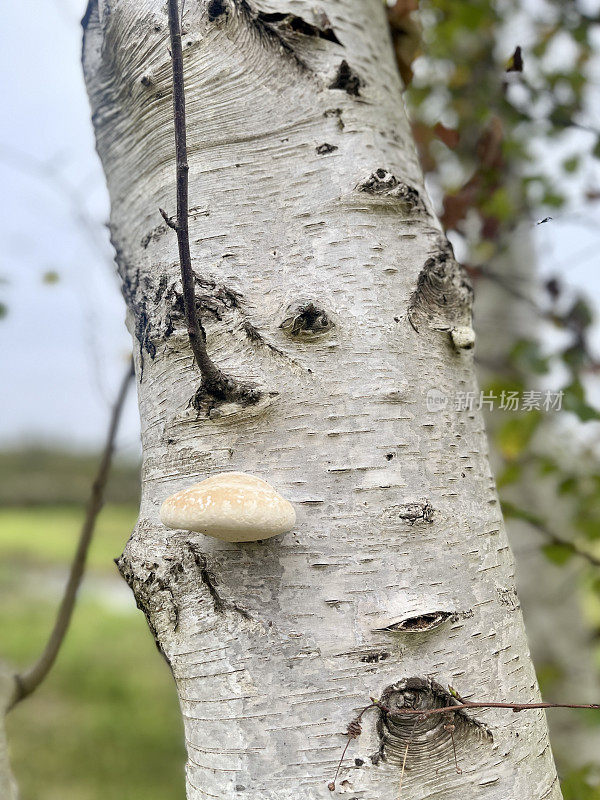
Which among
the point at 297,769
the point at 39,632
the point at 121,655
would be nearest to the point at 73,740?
the point at 121,655

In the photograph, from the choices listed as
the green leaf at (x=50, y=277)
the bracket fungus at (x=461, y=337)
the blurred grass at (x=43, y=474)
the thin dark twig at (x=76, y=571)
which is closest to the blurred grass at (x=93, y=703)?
the blurred grass at (x=43, y=474)

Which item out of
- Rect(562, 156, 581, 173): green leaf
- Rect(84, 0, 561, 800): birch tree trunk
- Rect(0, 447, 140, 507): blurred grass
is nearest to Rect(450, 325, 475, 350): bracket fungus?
Rect(84, 0, 561, 800): birch tree trunk

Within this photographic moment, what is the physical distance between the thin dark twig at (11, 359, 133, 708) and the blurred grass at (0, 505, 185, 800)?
1.61m

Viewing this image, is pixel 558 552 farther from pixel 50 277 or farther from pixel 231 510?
pixel 50 277

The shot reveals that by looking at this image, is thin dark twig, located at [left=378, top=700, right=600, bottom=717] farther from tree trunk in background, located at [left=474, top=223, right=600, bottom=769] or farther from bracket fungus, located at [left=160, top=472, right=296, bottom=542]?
tree trunk in background, located at [left=474, top=223, right=600, bottom=769]

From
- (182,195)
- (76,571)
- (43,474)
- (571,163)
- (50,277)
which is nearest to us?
(182,195)

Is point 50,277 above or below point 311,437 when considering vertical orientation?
above

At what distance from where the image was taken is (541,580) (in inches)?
100

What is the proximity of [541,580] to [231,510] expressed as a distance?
2382 millimetres

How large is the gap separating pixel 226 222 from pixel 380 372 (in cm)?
26

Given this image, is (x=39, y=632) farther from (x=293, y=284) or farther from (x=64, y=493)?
(x=293, y=284)

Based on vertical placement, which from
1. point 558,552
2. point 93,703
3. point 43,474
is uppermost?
point 558,552

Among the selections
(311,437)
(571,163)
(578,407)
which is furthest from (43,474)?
(311,437)

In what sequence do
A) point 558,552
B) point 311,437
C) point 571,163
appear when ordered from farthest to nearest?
point 571,163
point 558,552
point 311,437
